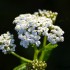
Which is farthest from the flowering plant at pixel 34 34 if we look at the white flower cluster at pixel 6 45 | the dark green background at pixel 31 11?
the dark green background at pixel 31 11

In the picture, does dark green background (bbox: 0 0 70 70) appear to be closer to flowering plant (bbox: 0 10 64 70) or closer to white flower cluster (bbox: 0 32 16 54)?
flowering plant (bbox: 0 10 64 70)

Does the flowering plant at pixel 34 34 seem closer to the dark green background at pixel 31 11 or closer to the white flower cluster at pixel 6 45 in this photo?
the white flower cluster at pixel 6 45

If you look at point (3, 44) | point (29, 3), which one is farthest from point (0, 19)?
point (3, 44)

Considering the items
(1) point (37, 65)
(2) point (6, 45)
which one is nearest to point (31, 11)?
(2) point (6, 45)

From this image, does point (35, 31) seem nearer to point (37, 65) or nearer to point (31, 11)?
point (37, 65)

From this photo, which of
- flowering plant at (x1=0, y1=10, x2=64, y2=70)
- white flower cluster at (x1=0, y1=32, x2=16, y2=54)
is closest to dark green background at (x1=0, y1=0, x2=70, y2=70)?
flowering plant at (x1=0, y1=10, x2=64, y2=70)

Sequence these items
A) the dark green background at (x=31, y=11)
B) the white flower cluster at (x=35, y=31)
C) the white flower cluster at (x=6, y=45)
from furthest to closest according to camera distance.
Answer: the dark green background at (x=31, y=11), the white flower cluster at (x=6, y=45), the white flower cluster at (x=35, y=31)

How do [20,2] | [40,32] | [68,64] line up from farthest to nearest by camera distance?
[20,2]
[68,64]
[40,32]

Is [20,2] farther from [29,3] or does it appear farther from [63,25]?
[63,25]
